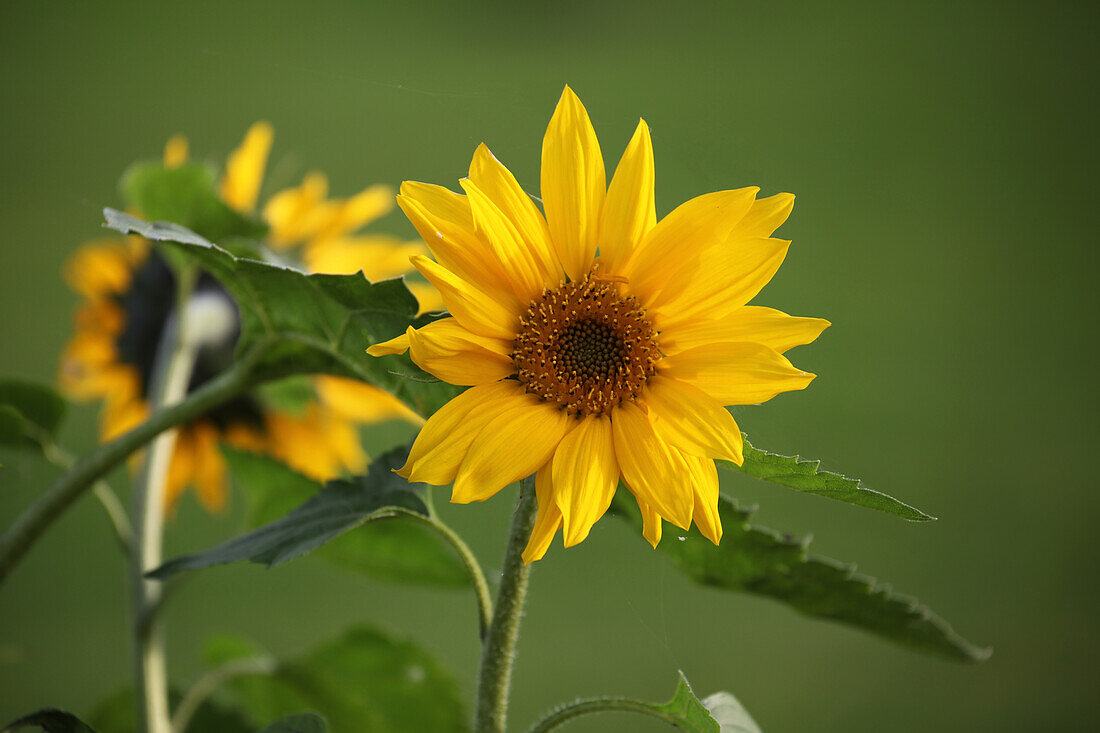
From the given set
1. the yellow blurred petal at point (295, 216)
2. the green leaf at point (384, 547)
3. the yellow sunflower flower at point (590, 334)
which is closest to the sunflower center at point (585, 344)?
the yellow sunflower flower at point (590, 334)

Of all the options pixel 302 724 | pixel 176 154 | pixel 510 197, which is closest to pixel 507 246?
pixel 510 197

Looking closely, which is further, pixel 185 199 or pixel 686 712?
pixel 185 199

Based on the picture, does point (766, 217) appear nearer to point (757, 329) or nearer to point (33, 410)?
point (757, 329)

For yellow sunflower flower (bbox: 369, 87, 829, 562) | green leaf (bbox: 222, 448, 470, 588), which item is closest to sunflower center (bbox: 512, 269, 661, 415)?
yellow sunflower flower (bbox: 369, 87, 829, 562)

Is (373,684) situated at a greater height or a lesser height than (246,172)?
lesser

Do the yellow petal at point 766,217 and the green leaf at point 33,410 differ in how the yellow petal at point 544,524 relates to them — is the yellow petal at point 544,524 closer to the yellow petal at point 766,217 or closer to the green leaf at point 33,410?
the yellow petal at point 766,217

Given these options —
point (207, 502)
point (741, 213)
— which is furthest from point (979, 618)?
point (741, 213)
